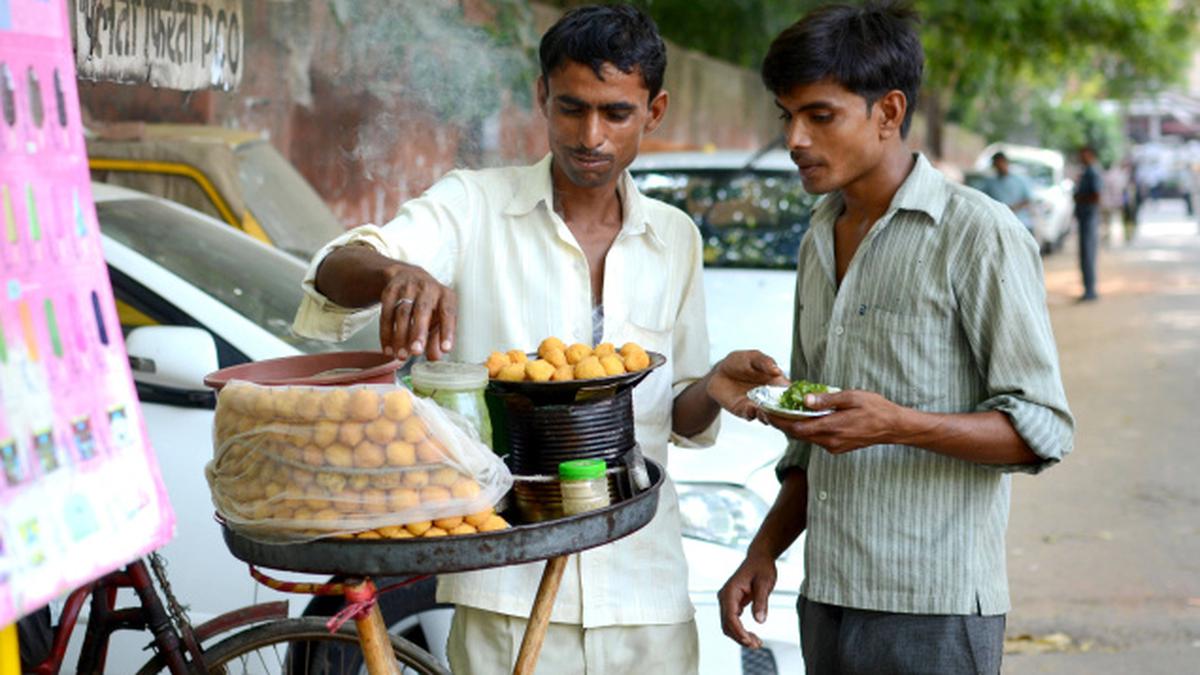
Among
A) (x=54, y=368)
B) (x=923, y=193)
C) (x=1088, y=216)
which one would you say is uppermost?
(x=923, y=193)

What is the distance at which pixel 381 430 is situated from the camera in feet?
6.52

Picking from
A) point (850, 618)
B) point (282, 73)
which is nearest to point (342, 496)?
point (850, 618)

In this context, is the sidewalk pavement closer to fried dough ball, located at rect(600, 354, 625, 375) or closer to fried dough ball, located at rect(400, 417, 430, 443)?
fried dough ball, located at rect(600, 354, 625, 375)

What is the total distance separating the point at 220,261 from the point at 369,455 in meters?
2.69

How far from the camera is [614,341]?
104 inches

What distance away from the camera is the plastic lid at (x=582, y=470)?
7.03ft

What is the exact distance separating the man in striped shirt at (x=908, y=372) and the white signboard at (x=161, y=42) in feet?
6.08

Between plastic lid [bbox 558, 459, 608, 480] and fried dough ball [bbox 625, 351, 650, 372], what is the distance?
196 millimetres

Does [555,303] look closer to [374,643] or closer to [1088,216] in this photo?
[374,643]

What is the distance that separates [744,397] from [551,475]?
399 mm

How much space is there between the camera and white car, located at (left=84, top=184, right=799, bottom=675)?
3.68 m

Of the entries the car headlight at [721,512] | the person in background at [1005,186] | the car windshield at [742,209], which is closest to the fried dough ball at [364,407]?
the car headlight at [721,512]

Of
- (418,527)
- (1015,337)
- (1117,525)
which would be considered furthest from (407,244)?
(1117,525)

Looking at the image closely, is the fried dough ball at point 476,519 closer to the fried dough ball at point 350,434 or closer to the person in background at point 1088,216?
the fried dough ball at point 350,434
